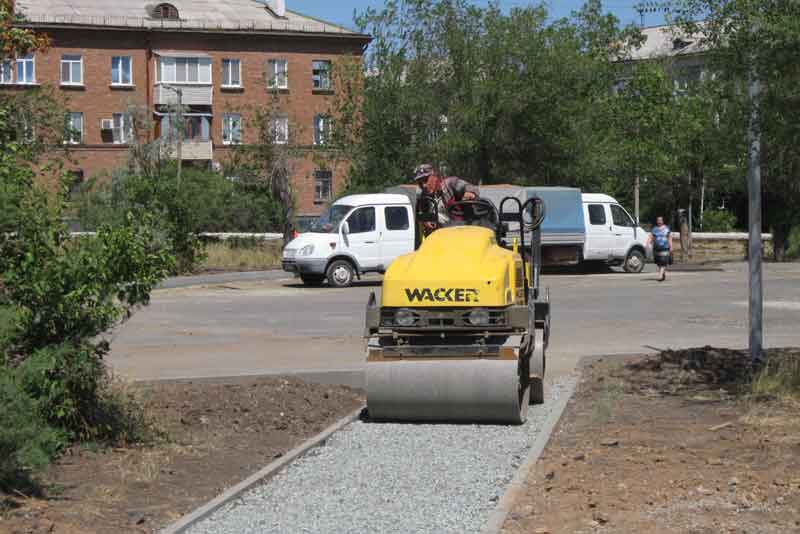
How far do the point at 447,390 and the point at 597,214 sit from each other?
1112 inches

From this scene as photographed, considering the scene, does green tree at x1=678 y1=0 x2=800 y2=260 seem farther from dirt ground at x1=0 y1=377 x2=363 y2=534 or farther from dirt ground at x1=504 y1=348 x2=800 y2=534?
dirt ground at x1=0 y1=377 x2=363 y2=534

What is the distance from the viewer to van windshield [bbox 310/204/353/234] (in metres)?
33.7

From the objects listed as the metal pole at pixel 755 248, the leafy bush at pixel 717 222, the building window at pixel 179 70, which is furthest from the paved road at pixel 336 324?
the building window at pixel 179 70

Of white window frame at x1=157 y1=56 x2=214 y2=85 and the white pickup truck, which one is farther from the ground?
white window frame at x1=157 y1=56 x2=214 y2=85

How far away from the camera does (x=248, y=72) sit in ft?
242

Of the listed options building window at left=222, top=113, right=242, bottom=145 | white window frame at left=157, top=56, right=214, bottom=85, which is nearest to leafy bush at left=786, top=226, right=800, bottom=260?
building window at left=222, top=113, right=242, bottom=145

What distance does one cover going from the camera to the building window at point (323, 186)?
3007 inches

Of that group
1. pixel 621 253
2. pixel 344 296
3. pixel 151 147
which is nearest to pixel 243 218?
pixel 151 147

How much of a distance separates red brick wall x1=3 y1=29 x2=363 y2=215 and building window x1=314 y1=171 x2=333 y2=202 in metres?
0.86

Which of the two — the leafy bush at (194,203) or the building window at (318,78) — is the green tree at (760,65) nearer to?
the leafy bush at (194,203)

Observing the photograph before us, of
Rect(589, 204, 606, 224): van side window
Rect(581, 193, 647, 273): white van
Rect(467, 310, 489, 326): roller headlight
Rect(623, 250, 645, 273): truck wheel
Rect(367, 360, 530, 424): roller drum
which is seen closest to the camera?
Rect(367, 360, 530, 424): roller drum

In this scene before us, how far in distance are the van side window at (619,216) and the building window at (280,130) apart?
24157 millimetres

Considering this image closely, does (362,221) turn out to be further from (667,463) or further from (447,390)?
(667,463)

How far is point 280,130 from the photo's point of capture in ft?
199
